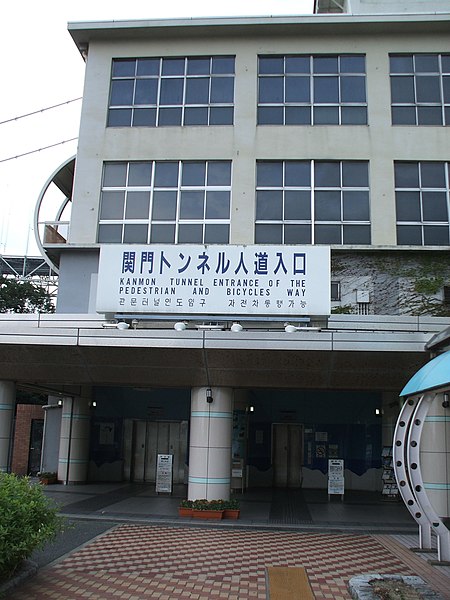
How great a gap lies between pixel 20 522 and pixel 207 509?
6840mm

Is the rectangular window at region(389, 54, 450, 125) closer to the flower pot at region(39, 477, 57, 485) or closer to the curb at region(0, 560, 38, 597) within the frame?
the flower pot at region(39, 477, 57, 485)

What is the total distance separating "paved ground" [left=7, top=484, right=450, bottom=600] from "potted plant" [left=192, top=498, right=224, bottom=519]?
14.4 inches

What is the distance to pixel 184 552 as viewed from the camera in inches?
418

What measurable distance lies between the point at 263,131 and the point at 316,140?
181 cm

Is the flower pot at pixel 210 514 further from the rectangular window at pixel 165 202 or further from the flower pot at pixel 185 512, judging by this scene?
the rectangular window at pixel 165 202

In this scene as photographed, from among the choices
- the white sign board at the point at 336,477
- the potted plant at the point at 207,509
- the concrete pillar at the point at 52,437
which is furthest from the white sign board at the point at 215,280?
the concrete pillar at the point at 52,437

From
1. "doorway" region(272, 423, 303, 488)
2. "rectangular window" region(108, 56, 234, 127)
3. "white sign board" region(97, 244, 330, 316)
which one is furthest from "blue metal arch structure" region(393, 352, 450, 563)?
"rectangular window" region(108, 56, 234, 127)

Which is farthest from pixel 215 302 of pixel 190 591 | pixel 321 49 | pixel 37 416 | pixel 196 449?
pixel 37 416

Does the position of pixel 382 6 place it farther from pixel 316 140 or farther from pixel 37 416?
pixel 37 416

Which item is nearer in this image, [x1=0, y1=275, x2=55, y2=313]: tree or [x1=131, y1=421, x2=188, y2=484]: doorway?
[x1=131, y1=421, x2=188, y2=484]: doorway

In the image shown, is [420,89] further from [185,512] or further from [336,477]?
[185,512]

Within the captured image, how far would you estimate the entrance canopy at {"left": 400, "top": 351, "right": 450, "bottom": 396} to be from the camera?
8.88 meters

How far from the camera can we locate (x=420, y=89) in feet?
67.9

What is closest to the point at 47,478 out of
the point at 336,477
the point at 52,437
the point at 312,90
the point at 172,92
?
the point at 52,437
